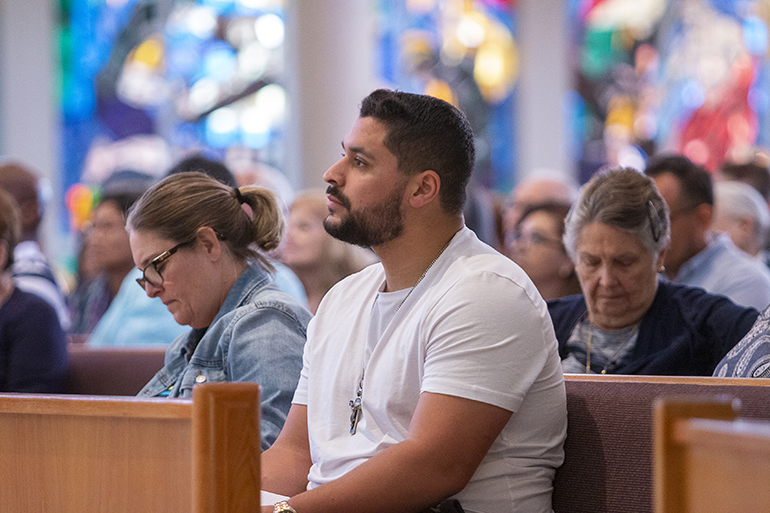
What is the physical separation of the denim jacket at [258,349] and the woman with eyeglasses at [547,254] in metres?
1.63

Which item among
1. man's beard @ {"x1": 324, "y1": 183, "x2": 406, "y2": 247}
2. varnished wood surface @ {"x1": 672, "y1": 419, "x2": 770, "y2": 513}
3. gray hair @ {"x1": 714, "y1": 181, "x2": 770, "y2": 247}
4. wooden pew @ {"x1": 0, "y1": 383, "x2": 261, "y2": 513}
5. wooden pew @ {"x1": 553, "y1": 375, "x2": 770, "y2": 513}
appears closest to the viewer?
varnished wood surface @ {"x1": 672, "y1": 419, "x2": 770, "y2": 513}

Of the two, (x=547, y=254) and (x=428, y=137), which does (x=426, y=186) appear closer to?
(x=428, y=137)

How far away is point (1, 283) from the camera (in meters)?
3.23

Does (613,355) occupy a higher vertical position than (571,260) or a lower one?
lower

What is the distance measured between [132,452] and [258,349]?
672mm

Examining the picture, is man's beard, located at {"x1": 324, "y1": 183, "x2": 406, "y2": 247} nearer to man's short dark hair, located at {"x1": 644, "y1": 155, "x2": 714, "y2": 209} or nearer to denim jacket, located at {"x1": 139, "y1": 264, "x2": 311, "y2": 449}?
denim jacket, located at {"x1": 139, "y1": 264, "x2": 311, "y2": 449}

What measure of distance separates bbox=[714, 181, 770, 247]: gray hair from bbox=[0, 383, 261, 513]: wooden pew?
140 inches

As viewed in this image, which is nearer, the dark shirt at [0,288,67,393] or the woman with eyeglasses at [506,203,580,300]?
the dark shirt at [0,288,67,393]

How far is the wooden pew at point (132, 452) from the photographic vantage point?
A: 147 centimetres

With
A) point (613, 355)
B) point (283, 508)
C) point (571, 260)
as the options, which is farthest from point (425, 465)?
point (571, 260)

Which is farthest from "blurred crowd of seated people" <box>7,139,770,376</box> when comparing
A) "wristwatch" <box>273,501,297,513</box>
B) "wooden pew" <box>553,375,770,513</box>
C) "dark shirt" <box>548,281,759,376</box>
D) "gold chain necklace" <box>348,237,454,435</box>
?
"wristwatch" <box>273,501,297,513</box>

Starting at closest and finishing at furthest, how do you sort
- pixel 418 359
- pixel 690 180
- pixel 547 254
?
pixel 418 359 < pixel 690 180 < pixel 547 254

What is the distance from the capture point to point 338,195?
6.71ft

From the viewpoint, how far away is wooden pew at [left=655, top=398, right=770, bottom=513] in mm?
1093
